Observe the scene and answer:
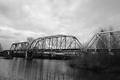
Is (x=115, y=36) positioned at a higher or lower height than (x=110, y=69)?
higher

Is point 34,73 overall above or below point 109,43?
below

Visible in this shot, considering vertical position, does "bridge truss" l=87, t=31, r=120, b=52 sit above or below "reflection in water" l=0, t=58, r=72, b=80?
above

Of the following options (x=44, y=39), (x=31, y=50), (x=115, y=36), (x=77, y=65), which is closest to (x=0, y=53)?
(x=31, y=50)

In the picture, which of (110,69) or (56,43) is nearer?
(110,69)

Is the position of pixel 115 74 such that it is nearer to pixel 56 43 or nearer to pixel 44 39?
pixel 56 43

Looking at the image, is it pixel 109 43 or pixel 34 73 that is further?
pixel 109 43

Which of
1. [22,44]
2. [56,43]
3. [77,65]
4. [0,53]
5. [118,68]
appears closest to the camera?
[118,68]

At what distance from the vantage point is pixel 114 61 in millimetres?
7535

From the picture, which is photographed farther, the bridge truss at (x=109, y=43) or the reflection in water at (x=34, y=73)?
the bridge truss at (x=109, y=43)

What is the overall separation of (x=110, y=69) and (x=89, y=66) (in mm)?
1686

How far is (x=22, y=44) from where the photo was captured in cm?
10288

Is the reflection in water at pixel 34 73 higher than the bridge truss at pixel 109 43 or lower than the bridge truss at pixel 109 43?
lower

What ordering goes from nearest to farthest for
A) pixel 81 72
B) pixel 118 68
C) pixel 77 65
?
1. pixel 118 68
2. pixel 77 65
3. pixel 81 72

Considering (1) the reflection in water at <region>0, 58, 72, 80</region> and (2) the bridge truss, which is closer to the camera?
(1) the reflection in water at <region>0, 58, 72, 80</region>
